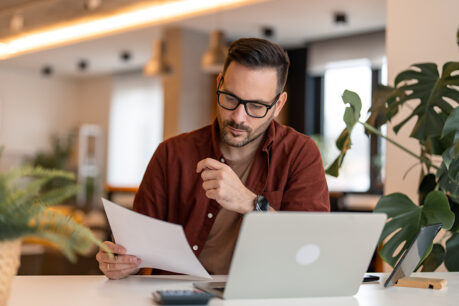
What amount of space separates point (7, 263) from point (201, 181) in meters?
1.04

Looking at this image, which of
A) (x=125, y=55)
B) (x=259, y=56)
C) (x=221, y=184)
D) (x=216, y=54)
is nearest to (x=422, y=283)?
(x=221, y=184)

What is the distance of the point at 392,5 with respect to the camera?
2805mm

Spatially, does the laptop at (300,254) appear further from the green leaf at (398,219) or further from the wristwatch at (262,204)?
the green leaf at (398,219)

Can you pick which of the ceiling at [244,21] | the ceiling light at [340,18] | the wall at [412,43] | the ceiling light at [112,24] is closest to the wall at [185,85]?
the ceiling at [244,21]

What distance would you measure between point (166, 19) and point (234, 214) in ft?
19.2

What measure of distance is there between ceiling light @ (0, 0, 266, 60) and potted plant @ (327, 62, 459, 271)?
4.56 metres

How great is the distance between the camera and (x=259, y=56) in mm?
1884

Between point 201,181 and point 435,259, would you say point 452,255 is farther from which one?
point 201,181

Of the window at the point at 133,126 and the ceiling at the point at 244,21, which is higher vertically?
the ceiling at the point at 244,21

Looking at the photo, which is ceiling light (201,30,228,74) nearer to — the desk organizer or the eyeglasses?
the eyeglasses

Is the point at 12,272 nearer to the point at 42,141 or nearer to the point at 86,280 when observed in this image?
the point at 86,280

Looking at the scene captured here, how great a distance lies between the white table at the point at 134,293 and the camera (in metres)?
1.23

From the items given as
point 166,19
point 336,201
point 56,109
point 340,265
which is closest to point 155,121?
point 56,109

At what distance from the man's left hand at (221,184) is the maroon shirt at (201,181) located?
33 cm
